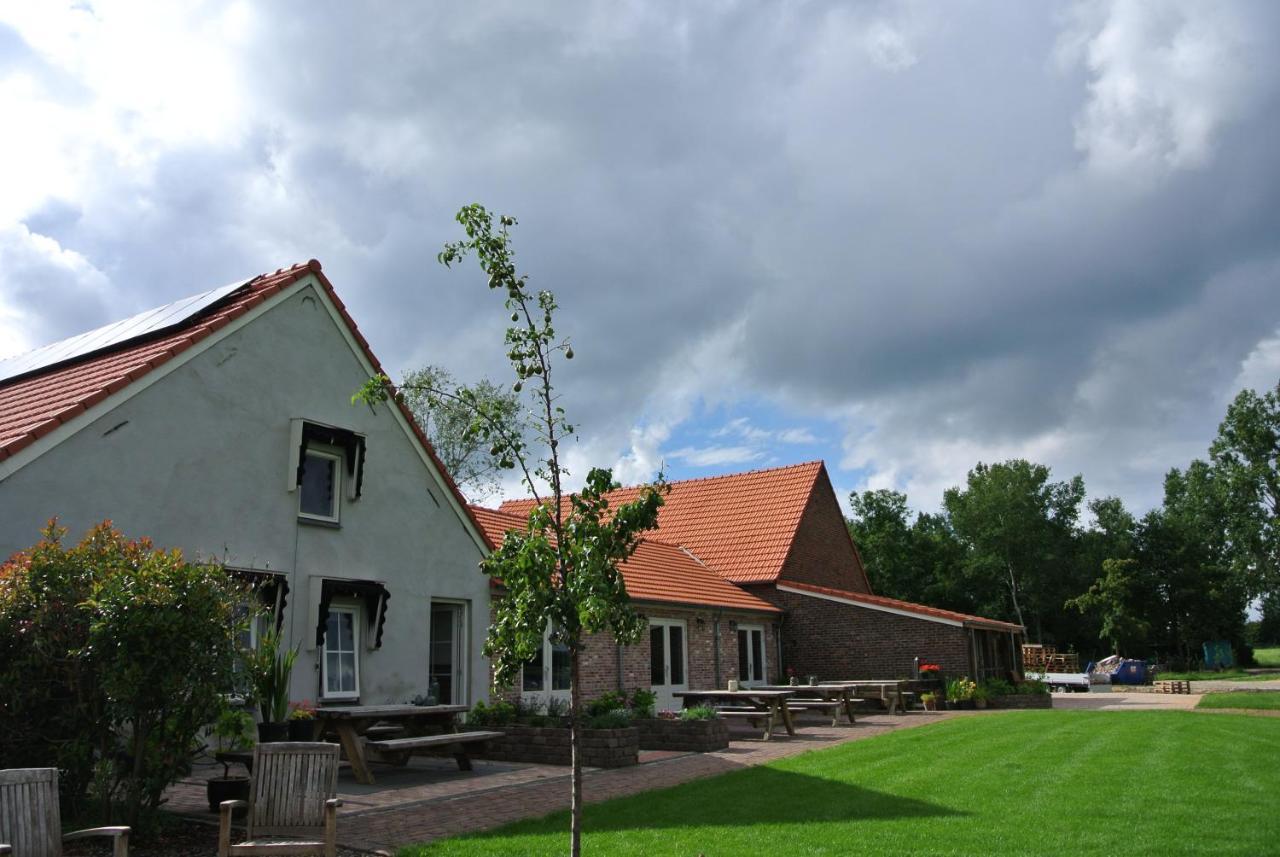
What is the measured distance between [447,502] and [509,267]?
34.6 feet

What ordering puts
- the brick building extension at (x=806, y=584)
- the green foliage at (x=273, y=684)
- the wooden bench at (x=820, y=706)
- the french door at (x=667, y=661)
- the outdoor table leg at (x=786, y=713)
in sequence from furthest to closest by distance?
the brick building extension at (x=806, y=584)
the french door at (x=667, y=661)
the wooden bench at (x=820, y=706)
the outdoor table leg at (x=786, y=713)
the green foliage at (x=273, y=684)

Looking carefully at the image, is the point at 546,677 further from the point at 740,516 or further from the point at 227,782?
the point at 740,516

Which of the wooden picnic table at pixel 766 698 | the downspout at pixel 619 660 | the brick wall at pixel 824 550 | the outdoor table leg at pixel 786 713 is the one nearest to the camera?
the wooden picnic table at pixel 766 698

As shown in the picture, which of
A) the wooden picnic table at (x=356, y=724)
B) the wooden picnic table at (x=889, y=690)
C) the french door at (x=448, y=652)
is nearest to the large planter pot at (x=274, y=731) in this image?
the wooden picnic table at (x=356, y=724)

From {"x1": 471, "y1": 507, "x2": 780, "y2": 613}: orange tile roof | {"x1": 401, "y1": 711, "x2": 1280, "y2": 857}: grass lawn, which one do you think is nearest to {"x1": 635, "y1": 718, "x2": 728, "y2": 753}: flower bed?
{"x1": 401, "y1": 711, "x2": 1280, "y2": 857}: grass lawn

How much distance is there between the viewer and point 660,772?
12.8 m

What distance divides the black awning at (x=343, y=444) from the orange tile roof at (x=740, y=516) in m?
15.2

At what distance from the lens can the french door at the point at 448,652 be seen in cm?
1641

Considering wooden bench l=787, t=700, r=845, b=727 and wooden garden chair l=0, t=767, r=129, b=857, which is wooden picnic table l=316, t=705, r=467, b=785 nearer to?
wooden garden chair l=0, t=767, r=129, b=857

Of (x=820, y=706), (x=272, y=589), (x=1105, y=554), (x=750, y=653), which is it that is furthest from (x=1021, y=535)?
(x=272, y=589)

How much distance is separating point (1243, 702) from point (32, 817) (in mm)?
28807

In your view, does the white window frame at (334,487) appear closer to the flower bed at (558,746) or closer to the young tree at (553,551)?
the flower bed at (558,746)

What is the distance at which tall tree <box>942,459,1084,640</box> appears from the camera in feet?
209

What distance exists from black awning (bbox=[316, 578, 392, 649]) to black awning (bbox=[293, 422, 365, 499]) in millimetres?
1433
